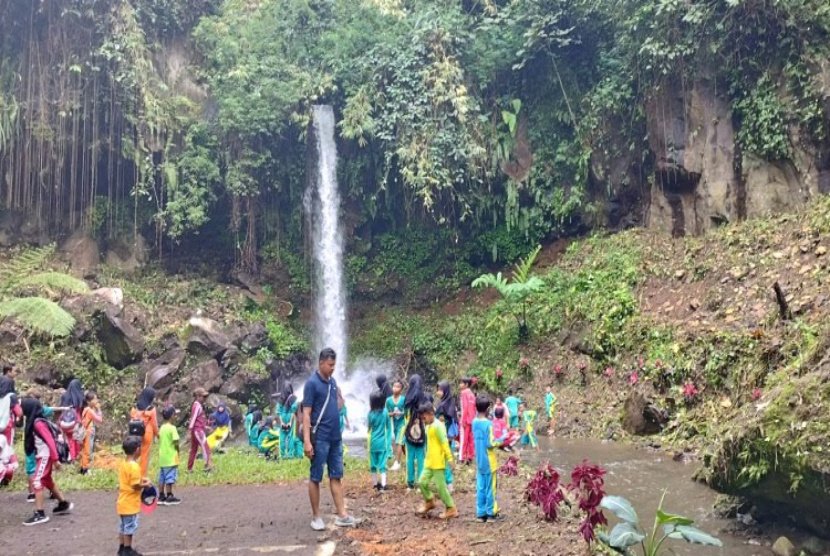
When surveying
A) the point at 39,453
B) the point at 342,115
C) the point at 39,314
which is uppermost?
the point at 342,115

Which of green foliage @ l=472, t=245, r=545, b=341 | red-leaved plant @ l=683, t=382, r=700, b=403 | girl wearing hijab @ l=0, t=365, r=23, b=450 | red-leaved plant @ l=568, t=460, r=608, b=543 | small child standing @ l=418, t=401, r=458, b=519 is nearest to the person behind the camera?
red-leaved plant @ l=568, t=460, r=608, b=543

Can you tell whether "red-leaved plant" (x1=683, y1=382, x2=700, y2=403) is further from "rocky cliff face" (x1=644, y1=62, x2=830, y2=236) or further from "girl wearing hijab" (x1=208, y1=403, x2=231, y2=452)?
"girl wearing hijab" (x1=208, y1=403, x2=231, y2=452)

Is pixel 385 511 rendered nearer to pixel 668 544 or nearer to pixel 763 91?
pixel 668 544

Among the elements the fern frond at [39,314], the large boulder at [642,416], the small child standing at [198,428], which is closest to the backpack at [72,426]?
the small child standing at [198,428]

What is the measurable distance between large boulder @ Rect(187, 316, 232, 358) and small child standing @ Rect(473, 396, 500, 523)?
1262 centimetres

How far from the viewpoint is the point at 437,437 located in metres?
6.56

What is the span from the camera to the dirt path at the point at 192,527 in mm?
5867

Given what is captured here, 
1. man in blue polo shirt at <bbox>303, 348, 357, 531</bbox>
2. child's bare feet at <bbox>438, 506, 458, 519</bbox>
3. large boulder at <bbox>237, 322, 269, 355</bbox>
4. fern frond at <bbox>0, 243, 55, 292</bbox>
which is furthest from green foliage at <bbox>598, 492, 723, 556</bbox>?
fern frond at <bbox>0, 243, 55, 292</bbox>

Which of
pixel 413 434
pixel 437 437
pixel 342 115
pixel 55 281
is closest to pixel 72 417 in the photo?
pixel 413 434

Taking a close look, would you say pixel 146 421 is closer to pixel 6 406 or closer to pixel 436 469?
pixel 6 406

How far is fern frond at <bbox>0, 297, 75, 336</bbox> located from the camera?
14.3 metres

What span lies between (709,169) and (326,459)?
610 inches

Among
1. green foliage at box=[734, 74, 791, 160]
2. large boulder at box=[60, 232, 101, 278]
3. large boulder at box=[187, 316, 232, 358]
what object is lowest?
large boulder at box=[187, 316, 232, 358]

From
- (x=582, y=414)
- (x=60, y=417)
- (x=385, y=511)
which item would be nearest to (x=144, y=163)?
(x=60, y=417)
